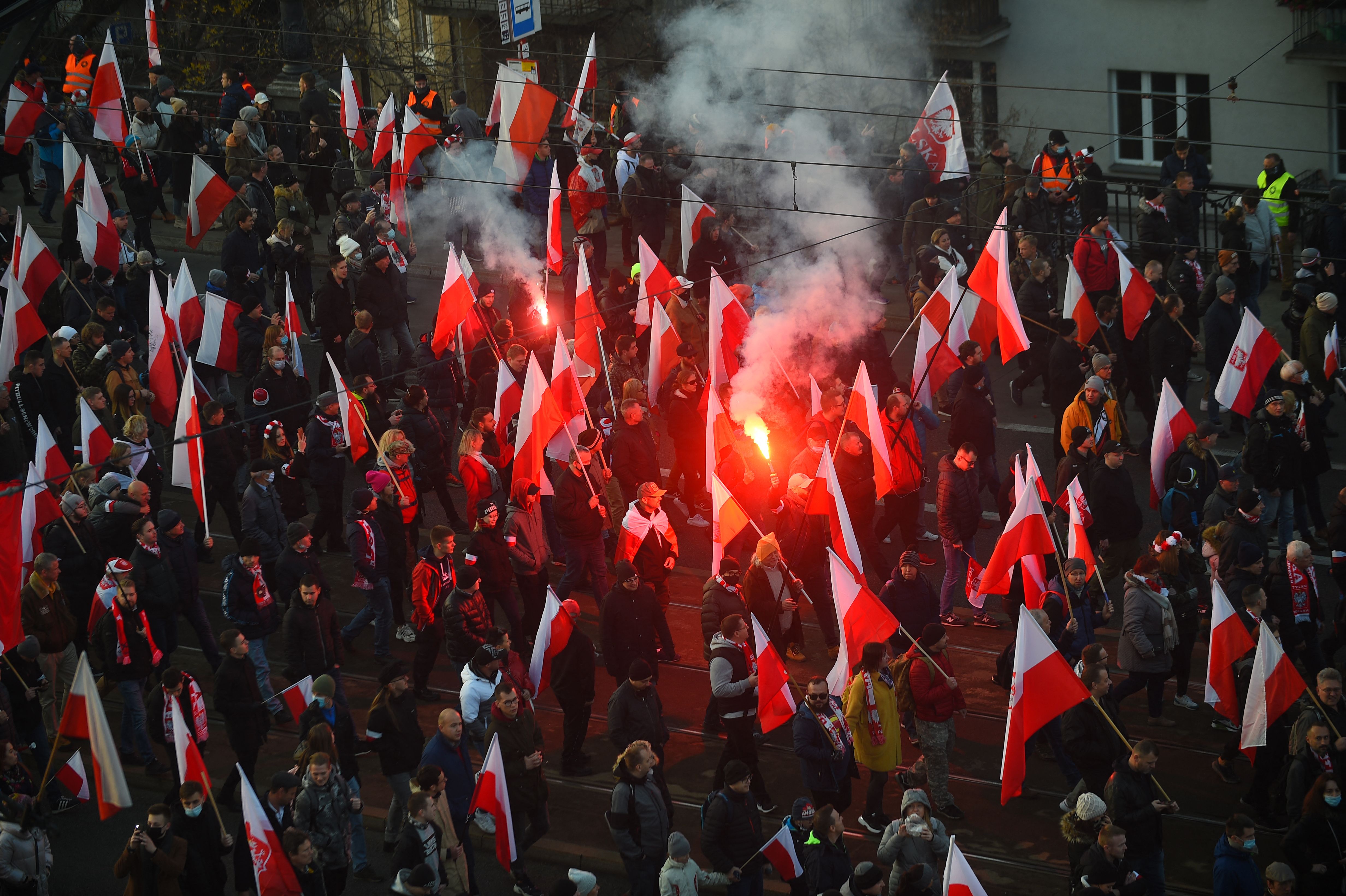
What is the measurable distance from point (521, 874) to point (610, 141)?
13.9 metres

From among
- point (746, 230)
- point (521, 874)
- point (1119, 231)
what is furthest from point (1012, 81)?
point (521, 874)

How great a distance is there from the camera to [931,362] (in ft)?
51.3

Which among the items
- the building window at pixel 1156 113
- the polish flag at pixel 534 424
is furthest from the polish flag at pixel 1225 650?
the building window at pixel 1156 113

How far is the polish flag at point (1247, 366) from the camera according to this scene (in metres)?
15.1

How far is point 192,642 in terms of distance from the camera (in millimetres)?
14000

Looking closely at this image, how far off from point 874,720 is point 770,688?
31.0 inches

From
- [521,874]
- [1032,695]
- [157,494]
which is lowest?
[521,874]

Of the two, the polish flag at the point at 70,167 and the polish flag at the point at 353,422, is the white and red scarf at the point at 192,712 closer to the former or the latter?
the polish flag at the point at 353,422

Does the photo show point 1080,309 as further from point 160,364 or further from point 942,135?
point 160,364

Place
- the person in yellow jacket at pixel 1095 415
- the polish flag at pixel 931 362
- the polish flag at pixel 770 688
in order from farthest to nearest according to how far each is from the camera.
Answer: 1. the polish flag at pixel 931 362
2. the person in yellow jacket at pixel 1095 415
3. the polish flag at pixel 770 688

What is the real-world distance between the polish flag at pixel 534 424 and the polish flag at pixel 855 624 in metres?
3.46

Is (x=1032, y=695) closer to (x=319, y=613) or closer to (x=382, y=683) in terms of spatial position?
(x=382, y=683)

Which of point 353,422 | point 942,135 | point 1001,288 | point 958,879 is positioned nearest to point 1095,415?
point 1001,288

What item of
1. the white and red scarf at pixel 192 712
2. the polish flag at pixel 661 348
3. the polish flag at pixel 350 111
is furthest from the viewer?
the polish flag at pixel 350 111
